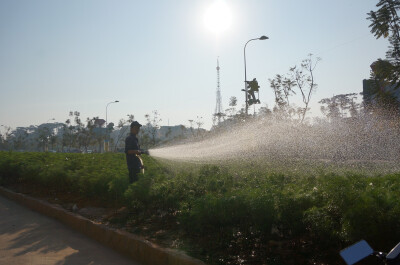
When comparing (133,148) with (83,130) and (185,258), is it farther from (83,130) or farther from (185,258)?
(83,130)

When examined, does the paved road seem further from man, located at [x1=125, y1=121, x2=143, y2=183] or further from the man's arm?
the man's arm

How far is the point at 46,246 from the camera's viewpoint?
18.4 feet

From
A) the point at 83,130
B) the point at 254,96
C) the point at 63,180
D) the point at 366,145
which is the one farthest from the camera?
the point at 83,130

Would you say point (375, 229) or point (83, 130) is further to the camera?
point (83, 130)

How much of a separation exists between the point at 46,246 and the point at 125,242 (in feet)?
4.26

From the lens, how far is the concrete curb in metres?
4.38

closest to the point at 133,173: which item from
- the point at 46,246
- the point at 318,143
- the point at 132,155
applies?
the point at 132,155

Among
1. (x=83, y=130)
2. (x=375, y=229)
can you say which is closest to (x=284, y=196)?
(x=375, y=229)

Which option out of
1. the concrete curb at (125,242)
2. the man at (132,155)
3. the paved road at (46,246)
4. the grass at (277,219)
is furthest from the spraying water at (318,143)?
the grass at (277,219)

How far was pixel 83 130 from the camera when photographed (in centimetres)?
5769

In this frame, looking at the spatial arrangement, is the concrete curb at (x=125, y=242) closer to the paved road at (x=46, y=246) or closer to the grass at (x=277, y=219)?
the paved road at (x=46, y=246)

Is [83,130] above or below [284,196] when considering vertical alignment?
above

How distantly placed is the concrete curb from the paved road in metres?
0.11

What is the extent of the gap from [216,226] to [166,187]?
1.80 meters
